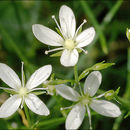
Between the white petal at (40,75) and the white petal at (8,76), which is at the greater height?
the white petal at (8,76)

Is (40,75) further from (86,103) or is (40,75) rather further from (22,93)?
(86,103)

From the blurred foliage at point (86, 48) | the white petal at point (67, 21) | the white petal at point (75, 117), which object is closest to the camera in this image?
the white petal at point (75, 117)

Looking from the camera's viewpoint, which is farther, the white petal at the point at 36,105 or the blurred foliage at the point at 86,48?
the blurred foliage at the point at 86,48

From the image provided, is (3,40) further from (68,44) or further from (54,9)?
(68,44)

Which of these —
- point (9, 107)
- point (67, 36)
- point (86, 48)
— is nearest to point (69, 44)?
point (67, 36)

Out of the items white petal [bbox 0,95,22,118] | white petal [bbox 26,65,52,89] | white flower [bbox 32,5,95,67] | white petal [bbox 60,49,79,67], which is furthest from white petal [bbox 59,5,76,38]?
white petal [bbox 0,95,22,118]

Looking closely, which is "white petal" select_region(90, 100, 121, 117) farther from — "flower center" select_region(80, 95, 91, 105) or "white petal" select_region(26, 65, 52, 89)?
"white petal" select_region(26, 65, 52, 89)

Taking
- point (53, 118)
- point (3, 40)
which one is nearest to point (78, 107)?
point (53, 118)

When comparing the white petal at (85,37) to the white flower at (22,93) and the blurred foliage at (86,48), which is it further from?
the blurred foliage at (86,48)

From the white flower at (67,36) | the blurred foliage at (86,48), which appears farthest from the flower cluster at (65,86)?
the blurred foliage at (86,48)
